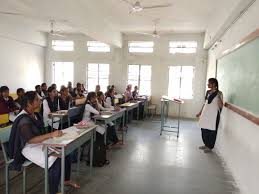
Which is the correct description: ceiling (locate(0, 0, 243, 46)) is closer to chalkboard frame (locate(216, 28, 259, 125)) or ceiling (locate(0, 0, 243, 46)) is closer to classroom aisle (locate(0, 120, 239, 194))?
chalkboard frame (locate(216, 28, 259, 125))

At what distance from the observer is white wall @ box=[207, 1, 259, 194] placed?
2.80 meters

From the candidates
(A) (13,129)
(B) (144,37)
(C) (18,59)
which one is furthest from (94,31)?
(A) (13,129)

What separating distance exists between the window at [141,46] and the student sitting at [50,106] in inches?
214

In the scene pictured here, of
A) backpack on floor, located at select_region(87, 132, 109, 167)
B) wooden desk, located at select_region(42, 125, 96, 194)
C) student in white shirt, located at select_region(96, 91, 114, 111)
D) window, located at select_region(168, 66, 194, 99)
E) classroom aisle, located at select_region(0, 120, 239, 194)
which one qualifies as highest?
window, located at select_region(168, 66, 194, 99)

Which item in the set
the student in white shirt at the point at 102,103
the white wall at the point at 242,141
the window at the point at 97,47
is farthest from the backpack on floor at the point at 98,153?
the window at the point at 97,47

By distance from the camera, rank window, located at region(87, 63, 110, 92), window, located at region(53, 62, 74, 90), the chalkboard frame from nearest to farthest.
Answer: the chalkboard frame < window, located at region(87, 63, 110, 92) < window, located at region(53, 62, 74, 90)

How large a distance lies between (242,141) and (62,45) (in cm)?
910

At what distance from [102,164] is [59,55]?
7.70m

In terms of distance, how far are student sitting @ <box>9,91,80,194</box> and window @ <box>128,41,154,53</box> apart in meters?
7.59

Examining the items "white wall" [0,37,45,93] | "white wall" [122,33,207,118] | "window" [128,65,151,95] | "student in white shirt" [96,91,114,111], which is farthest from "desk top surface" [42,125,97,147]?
"window" [128,65,151,95]

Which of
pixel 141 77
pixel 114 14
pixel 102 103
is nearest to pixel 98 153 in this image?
pixel 102 103

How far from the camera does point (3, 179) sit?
10.6ft

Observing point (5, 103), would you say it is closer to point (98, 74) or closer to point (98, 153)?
point (98, 153)

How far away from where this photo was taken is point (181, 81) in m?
9.58
